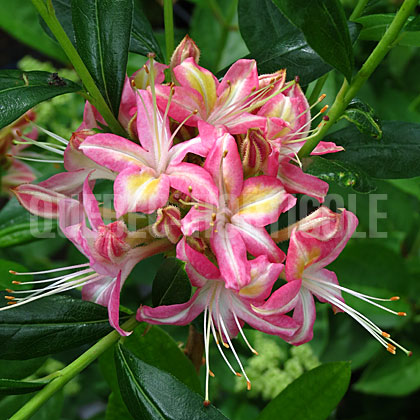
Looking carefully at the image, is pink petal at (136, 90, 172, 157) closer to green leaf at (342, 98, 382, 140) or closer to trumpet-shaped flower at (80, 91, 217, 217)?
trumpet-shaped flower at (80, 91, 217, 217)

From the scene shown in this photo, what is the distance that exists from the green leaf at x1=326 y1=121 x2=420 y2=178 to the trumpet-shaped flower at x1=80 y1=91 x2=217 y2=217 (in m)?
0.21

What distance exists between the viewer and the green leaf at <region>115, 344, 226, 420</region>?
1.86 feet

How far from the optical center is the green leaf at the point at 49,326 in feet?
1.92

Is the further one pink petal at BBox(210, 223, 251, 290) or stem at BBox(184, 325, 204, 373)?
stem at BBox(184, 325, 204, 373)

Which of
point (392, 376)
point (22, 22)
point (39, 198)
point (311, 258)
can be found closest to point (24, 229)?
point (39, 198)

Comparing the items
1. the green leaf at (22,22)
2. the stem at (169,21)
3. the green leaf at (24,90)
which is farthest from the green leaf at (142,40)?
the green leaf at (22,22)

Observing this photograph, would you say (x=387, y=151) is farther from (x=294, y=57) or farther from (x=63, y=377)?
(x=63, y=377)

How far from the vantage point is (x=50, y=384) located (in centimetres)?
58

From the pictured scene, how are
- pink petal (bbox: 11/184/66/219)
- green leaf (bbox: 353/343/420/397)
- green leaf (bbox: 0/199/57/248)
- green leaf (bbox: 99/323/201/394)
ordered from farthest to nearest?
1. green leaf (bbox: 353/343/420/397)
2. green leaf (bbox: 0/199/57/248)
3. green leaf (bbox: 99/323/201/394)
4. pink petal (bbox: 11/184/66/219)

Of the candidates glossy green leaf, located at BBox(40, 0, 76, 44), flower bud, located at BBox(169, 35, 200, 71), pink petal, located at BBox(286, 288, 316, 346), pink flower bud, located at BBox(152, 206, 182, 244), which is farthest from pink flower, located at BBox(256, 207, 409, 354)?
glossy green leaf, located at BBox(40, 0, 76, 44)

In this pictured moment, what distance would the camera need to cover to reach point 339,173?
1.85 ft

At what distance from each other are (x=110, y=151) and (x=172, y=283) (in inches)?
5.5

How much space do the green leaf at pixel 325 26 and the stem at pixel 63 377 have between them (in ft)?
1.09

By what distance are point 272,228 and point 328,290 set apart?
0.11 meters
